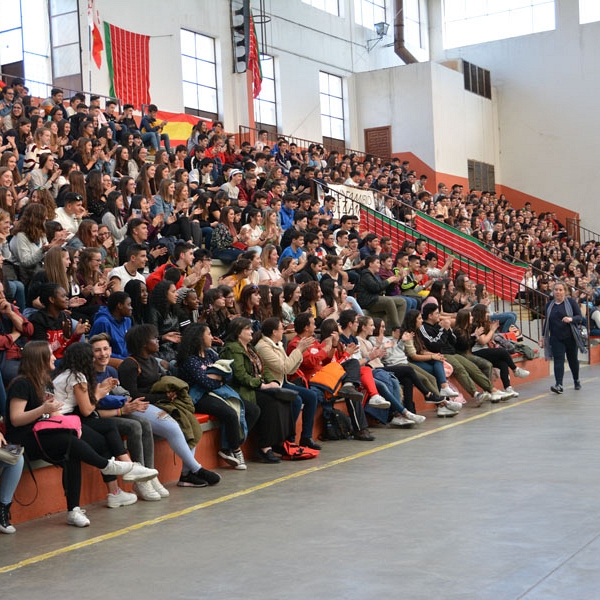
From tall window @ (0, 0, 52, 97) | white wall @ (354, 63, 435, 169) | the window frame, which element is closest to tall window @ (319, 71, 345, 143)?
white wall @ (354, 63, 435, 169)

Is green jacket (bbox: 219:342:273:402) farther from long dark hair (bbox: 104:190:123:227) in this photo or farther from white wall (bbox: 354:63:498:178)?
white wall (bbox: 354:63:498:178)

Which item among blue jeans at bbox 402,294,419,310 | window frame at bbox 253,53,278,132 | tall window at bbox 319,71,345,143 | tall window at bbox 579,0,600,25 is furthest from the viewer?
tall window at bbox 579,0,600,25

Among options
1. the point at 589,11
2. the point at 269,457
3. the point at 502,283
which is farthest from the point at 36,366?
the point at 589,11

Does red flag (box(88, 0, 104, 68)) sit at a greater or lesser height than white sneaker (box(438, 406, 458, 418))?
greater

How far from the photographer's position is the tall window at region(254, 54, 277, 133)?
82.3 feet

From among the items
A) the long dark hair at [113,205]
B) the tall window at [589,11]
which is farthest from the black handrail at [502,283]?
the tall window at [589,11]

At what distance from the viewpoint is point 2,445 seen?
19.2 feet

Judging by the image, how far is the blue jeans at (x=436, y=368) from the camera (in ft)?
36.1

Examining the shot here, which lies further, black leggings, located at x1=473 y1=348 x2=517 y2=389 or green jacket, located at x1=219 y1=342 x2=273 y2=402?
black leggings, located at x1=473 y1=348 x2=517 y2=389

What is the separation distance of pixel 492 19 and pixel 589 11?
10.9 ft

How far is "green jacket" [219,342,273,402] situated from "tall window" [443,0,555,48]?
25.9 metres

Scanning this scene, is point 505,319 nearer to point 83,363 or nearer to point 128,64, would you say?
point 83,363

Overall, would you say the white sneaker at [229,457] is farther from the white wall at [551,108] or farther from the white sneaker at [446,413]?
the white wall at [551,108]

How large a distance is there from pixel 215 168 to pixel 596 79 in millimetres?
18635
